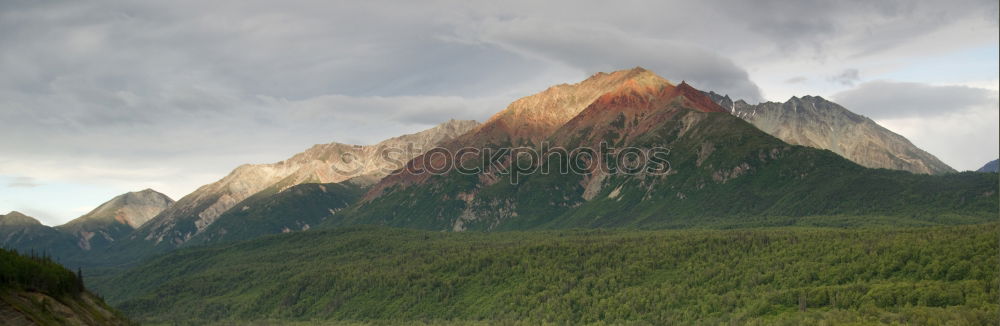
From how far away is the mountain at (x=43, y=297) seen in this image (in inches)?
3622

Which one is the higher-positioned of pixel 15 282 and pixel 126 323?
pixel 15 282

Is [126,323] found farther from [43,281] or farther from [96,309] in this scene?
[43,281]

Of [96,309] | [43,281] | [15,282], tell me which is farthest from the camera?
[96,309]

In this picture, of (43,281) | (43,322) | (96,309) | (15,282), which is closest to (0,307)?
(43,322)

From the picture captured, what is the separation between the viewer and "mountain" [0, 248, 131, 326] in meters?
92.0

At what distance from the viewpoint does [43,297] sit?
3999 inches

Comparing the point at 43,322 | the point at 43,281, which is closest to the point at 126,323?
the point at 43,281

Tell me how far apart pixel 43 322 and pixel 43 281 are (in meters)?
17.4

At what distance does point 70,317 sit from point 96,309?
1575 cm

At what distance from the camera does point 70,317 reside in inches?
3999

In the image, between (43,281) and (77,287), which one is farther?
(77,287)

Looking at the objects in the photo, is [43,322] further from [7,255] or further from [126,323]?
[126,323]

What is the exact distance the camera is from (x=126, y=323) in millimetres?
123250

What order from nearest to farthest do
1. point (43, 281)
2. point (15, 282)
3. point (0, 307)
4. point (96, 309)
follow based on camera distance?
point (0, 307)
point (15, 282)
point (43, 281)
point (96, 309)
